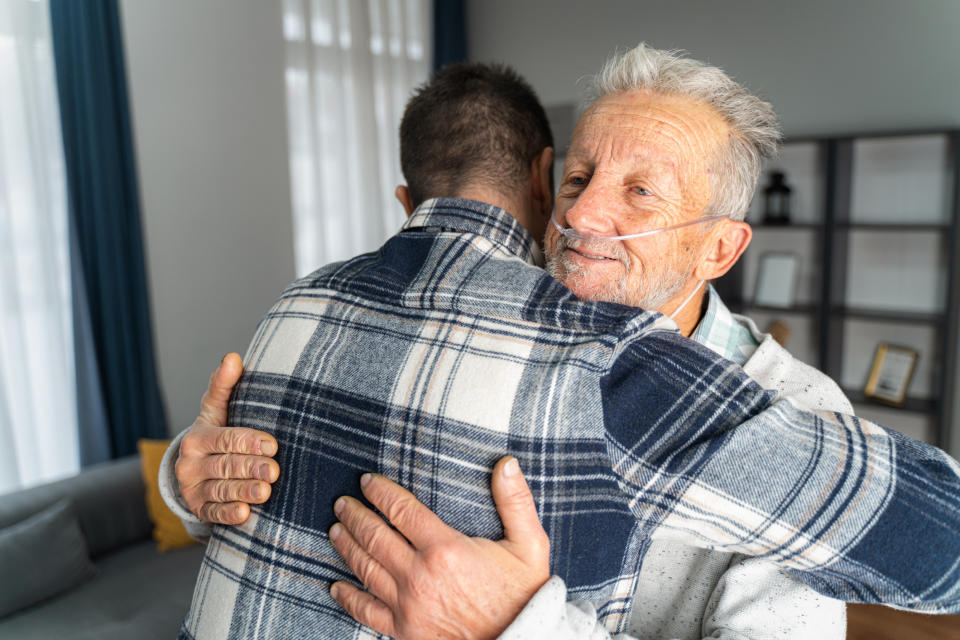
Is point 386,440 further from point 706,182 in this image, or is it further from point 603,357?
point 706,182

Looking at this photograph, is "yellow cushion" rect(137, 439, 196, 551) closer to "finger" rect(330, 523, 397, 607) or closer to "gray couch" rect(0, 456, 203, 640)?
"gray couch" rect(0, 456, 203, 640)

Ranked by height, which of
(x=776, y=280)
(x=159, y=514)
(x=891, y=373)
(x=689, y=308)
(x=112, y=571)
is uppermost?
(x=689, y=308)

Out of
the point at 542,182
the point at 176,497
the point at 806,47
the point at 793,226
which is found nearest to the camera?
the point at 176,497

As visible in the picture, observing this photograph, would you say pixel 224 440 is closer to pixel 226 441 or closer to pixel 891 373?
pixel 226 441

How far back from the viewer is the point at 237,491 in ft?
3.11

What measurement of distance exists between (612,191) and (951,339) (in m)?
3.95

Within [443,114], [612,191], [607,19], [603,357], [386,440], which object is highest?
[607,19]

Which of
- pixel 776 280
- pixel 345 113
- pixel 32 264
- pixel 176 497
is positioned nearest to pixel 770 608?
pixel 176 497

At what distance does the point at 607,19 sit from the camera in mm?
5359

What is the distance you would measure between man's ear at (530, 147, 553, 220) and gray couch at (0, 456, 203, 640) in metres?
2.35

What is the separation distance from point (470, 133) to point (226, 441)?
66 centimetres

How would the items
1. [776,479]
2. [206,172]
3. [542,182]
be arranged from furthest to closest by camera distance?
[206,172]
[542,182]
[776,479]

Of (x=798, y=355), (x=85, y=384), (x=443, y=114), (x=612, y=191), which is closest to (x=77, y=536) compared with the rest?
(x=85, y=384)

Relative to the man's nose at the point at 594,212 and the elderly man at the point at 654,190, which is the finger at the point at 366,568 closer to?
the elderly man at the point at 654,190
